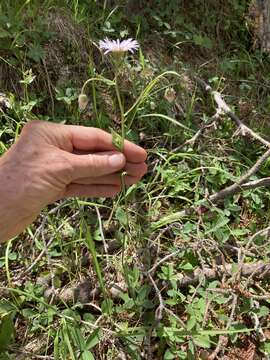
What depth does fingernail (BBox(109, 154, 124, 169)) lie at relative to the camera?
134 centimetres

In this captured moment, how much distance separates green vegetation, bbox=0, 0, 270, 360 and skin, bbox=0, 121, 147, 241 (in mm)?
135

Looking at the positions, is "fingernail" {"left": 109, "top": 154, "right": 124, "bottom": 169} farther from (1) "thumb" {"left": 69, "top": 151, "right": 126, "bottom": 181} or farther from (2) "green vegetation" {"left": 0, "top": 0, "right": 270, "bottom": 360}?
(2) "green vegetation" {"left": 0, "top": 0, "right": 270, "bottom": 360}

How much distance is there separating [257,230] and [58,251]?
70cm

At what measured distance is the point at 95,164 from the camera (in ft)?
Result: 4.38

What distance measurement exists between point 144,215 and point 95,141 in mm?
462

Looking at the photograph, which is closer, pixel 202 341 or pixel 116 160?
pixel 116 160

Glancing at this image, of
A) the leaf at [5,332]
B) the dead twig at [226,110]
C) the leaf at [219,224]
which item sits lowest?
the leaf at [5,332]

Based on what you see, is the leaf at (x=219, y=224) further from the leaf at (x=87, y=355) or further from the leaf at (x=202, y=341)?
the leaf at (x=87, y=355)

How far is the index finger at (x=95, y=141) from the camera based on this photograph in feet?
4.67

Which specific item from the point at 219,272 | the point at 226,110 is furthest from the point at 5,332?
the point at 226,110

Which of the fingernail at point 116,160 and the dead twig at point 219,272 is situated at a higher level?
the fingernail at point 116,160

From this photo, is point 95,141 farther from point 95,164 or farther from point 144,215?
point 144,215

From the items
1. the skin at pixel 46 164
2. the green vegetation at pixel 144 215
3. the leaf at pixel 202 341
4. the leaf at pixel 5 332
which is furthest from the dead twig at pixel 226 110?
the leaf at pixel 5 332

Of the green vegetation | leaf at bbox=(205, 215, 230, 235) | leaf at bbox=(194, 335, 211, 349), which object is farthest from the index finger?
leaf at bbox=(194, 335, 211, 349)
